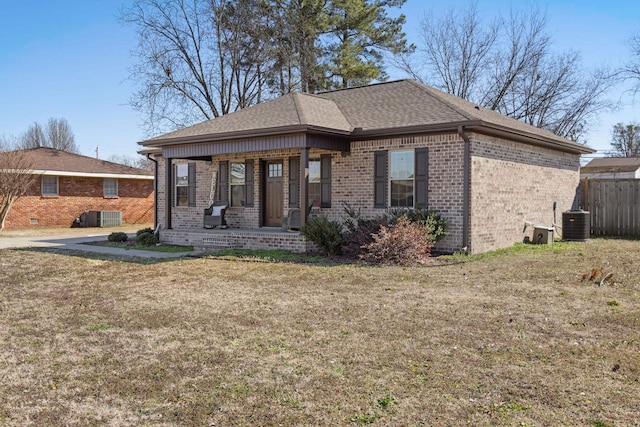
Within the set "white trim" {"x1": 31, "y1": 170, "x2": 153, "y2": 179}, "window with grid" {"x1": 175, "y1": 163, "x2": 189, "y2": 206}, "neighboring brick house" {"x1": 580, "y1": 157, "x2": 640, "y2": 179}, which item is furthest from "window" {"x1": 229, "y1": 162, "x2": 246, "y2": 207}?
"neighboring brick house" {"x1": 580, "y1": 157, "x2": 640, "y2": 179}

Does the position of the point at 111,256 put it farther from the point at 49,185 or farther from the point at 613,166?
the point at 613,166

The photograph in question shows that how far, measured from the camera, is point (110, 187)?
27953 millimetres

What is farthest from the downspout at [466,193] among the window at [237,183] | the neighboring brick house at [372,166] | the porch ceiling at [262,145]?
the window at [237,183]

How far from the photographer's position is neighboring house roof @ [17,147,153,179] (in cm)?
2487

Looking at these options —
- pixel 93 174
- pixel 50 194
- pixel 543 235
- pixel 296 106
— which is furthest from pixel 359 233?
pixel 50 194

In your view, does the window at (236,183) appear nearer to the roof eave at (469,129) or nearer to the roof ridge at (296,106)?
the roof ridge at (296,106)

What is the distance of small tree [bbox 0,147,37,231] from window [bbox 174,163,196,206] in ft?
28.0

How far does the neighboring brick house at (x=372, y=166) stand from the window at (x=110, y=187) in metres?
11.4

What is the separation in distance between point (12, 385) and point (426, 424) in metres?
3.23

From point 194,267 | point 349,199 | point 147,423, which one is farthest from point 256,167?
point 147,423

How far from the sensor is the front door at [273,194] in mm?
16000

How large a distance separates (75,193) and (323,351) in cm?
2418

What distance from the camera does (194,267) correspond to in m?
11.1

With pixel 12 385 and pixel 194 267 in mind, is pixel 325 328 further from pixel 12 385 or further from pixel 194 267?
pixel 194 267
